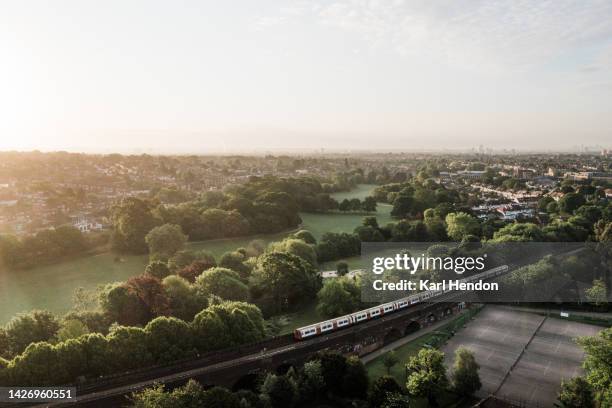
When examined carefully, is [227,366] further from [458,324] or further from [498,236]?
[498,236]

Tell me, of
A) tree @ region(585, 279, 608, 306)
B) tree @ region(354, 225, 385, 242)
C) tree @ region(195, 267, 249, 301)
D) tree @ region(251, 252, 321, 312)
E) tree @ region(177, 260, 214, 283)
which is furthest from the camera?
tree @ region(354, 225, 385, 242)

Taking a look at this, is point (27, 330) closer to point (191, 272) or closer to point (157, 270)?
point (157, 270)

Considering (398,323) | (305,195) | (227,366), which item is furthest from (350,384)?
(305,195)

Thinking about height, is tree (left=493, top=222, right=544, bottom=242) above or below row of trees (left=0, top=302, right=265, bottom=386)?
above

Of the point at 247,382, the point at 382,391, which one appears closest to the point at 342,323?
the point at 382,391

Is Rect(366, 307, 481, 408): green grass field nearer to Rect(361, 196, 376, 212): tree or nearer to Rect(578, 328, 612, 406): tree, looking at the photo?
Rect(578, 328, 612, 406): tree

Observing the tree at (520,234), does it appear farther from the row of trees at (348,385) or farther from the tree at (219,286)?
the tree at (219,286)

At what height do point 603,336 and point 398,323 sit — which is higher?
point 603,336

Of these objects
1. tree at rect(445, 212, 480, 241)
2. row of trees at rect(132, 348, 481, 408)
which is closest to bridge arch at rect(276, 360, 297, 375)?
row of trees at rect(132, 348, 481, 408)
